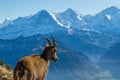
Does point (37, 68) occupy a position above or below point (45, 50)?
below

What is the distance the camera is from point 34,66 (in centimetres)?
2441

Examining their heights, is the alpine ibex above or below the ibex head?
below

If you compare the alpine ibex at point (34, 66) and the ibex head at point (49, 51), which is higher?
the ibex head at point (49, 51)

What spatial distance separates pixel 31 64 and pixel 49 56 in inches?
210

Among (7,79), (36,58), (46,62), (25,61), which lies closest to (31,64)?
(25,61)

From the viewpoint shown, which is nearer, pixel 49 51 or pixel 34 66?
pixel 34 66

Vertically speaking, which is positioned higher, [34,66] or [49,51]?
[49,51]

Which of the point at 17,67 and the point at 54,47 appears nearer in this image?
the point at 17,67

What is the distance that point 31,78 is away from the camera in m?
23.0

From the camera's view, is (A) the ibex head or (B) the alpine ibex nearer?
(B) the alpine ibex

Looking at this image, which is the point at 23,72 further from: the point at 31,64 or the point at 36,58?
the point at 36,58

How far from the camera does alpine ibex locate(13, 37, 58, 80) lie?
22.4m

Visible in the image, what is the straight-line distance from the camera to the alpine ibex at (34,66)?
73.4 feet

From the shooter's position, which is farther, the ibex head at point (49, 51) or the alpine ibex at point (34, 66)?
the ibex head at point (49, 51)
